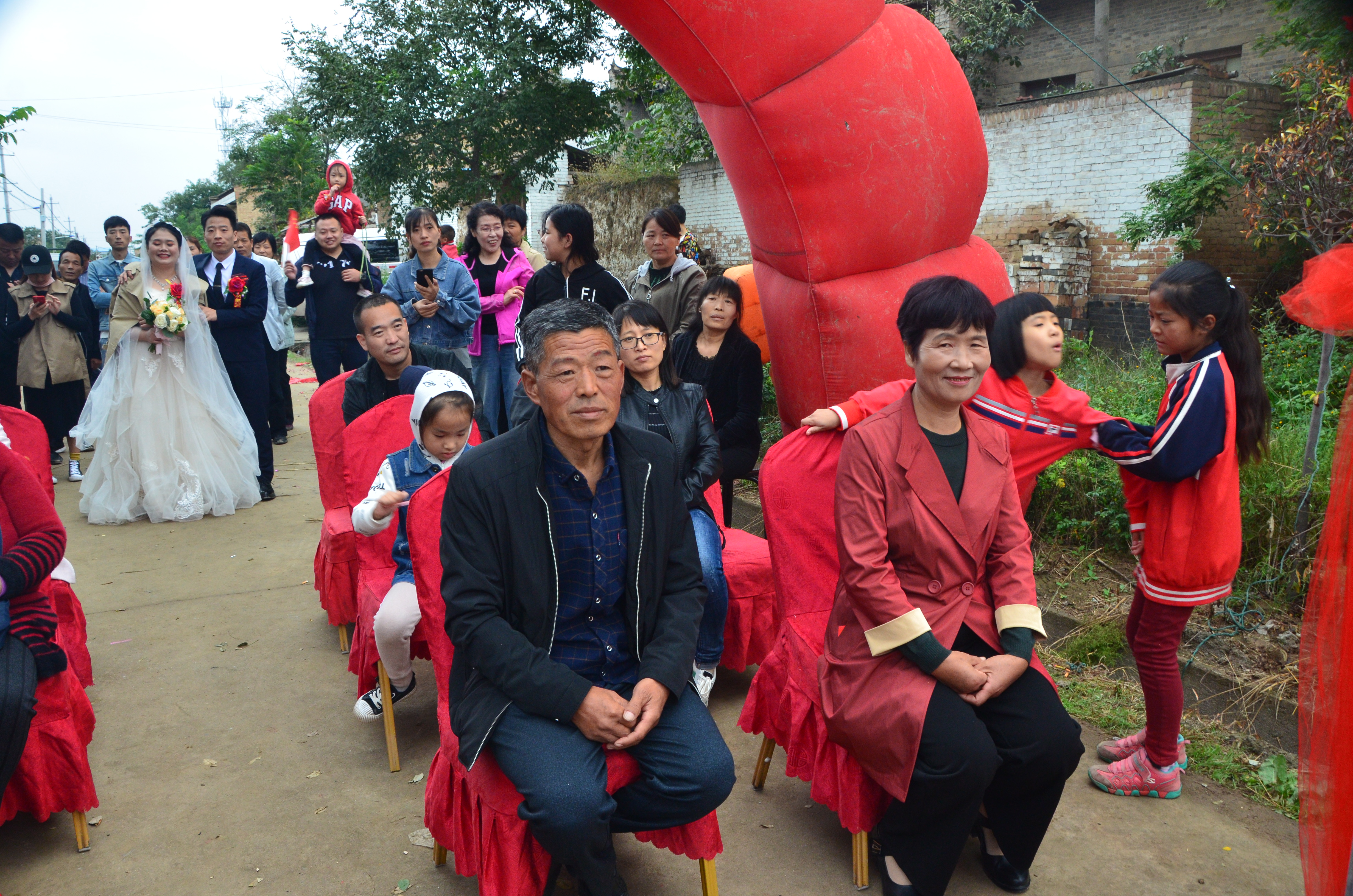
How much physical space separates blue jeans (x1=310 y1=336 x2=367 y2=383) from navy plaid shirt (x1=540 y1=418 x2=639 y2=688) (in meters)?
4.47

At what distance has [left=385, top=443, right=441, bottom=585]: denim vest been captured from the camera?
10.3 ft

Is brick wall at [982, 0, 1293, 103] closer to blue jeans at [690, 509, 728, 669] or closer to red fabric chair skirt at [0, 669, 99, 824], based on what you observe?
blue jeans at [690, 509, 728, 669]

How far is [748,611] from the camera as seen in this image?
3473mm

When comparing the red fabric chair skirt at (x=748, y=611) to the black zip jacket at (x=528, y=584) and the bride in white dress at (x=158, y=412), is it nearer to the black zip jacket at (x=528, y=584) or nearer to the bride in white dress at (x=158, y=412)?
the black zip jacket at (x=528, y=584)

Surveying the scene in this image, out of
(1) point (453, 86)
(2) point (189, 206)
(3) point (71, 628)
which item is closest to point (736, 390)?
(3) point (71, 628)

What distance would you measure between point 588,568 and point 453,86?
1325cm

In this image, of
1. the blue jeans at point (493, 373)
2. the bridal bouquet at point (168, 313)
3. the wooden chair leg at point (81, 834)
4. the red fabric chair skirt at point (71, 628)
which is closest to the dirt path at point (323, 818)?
the wooden chair leg at point (81, 834)

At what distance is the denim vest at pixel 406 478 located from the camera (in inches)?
123

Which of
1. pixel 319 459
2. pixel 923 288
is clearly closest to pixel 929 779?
pixel 923 288

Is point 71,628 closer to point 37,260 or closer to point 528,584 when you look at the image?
point 528,584

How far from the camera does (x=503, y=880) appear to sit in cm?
213

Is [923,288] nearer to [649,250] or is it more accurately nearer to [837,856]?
[837,856]

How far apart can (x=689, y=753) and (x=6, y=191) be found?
4714 cm

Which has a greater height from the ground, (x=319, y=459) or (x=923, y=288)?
(x=923, y=288)
